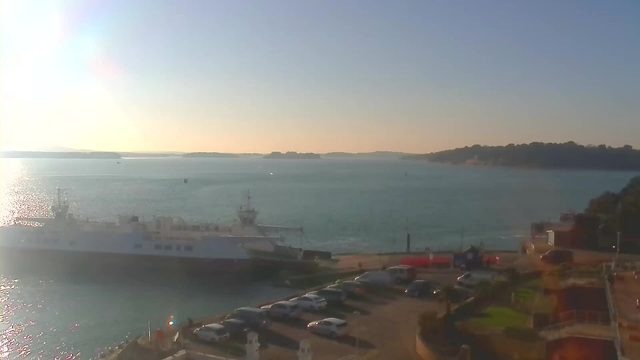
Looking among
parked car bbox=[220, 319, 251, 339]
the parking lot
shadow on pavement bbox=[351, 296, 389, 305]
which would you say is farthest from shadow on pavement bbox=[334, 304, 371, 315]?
parked car bbox=[220, 319, 251, 339]

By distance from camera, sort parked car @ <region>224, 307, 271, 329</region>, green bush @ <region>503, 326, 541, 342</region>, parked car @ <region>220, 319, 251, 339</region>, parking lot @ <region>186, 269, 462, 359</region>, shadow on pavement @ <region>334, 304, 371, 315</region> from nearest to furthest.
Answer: green bush @ <region>503, 326, 541, 342</region> → parking lot @ <region>186, 269, 462, 359</region> → parked car @ <region>220, 319, 251, 339</region> → parked car @ <region>224, 307, 271, 329</region> → shadow on pavement @ <region>334, 304, 371, 315</region>

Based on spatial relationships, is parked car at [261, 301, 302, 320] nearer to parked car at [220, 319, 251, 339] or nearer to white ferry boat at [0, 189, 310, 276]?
parked car at [220, 319, 251, 339]

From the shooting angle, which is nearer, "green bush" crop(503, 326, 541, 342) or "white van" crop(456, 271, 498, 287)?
"green bush" crop(503, 326, 541, 342)

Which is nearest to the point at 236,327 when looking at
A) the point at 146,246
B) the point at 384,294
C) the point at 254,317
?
the point at 254,317

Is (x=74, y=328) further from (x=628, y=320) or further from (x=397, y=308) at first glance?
(x=628, y=320)

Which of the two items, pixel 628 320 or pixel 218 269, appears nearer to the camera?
pixel 628 320

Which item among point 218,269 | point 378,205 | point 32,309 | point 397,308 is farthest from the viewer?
point 378,205

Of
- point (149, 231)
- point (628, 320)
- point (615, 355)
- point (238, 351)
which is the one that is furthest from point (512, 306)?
point (149, 231)

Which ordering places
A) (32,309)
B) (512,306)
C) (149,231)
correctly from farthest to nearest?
(149,231)
(32,309)
(512,306)
